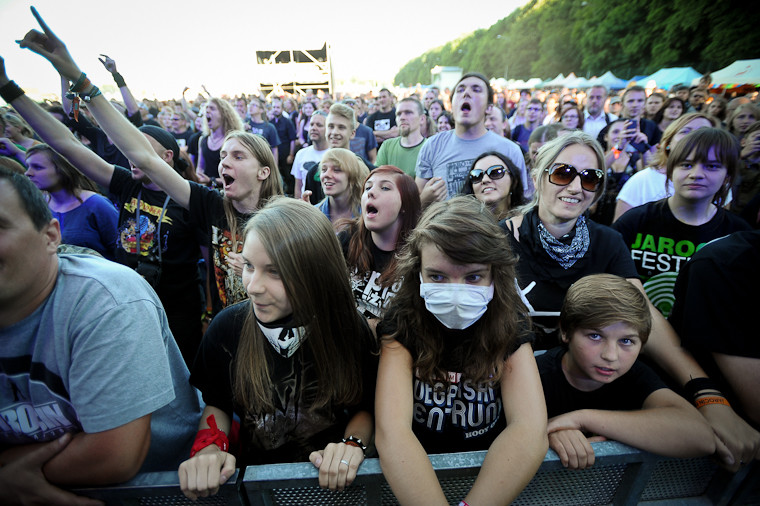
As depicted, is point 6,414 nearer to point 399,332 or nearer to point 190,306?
point 399,332

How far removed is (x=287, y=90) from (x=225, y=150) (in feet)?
79.7

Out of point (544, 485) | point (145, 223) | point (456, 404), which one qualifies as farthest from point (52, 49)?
point (544, 485)

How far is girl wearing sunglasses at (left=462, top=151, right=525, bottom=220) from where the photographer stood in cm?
295

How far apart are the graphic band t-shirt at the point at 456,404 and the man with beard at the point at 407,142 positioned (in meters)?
3.85

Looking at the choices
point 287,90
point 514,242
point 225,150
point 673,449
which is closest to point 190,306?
point 225,150

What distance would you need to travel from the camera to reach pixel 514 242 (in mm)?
2188

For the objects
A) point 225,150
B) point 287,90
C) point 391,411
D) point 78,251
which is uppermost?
point 287,90

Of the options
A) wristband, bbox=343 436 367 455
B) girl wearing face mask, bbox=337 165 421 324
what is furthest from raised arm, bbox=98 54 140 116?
wristband, bbox=343 436 367 455

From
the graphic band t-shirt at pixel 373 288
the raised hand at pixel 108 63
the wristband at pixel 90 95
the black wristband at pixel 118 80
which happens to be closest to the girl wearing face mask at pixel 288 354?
the graphic band t-shirt at pixel 373 288

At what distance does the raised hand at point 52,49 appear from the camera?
2.07 m

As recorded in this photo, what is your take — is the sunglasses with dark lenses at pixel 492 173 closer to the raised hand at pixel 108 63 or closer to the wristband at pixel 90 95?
the wristband at pixel 90 95

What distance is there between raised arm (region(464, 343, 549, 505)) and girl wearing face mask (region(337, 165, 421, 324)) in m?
0.94

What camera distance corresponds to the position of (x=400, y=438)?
134 cm

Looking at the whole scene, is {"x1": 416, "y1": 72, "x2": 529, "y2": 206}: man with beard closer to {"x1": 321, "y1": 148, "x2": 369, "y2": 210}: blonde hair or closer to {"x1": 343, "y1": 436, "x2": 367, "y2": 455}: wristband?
Answer: {"x1": 321, "y1": 148, "x2": 369, "y2": 210}: blonde hair
